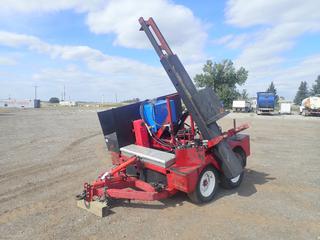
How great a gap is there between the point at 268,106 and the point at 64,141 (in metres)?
32.6

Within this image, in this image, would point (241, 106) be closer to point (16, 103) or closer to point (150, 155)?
point (150, 155)

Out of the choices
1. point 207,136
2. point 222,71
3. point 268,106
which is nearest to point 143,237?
point 207,136

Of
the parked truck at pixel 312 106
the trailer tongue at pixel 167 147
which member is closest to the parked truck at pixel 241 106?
the parked truck at pixel 312 106

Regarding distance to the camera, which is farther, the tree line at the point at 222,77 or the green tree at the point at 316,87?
the green tree at the point at 316,87

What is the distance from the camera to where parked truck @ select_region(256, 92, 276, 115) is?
3900cm

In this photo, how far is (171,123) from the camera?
572 cm

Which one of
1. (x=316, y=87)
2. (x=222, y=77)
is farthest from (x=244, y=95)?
(x=316, y=87)

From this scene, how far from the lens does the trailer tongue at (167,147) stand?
5.01 meters

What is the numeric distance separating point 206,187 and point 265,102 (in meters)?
36.5

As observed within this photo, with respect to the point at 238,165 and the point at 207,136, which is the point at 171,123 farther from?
the point at 238,165

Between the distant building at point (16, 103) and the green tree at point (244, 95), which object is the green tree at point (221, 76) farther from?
the distant building at point (16, 103)

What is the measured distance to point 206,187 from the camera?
213 inches

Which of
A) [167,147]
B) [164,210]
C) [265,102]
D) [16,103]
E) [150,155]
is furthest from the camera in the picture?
[16,103]

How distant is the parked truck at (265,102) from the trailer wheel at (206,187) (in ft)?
119
